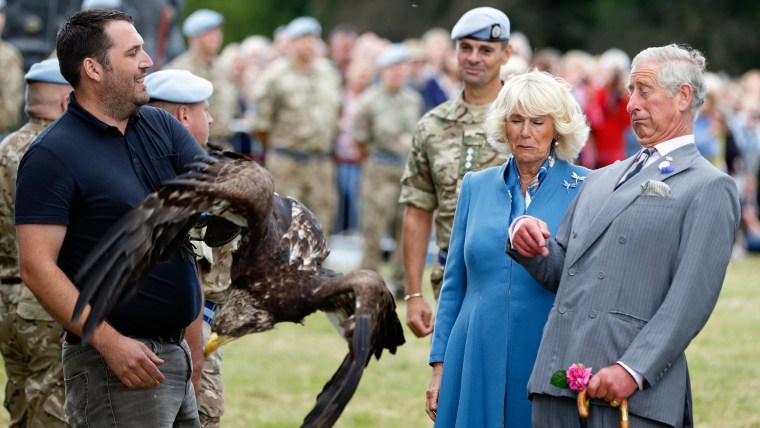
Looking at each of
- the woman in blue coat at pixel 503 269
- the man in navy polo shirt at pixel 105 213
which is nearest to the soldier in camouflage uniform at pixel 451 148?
the woman in blue coat at pixel 503 269

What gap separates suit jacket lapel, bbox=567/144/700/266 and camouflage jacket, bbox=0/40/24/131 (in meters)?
8.79

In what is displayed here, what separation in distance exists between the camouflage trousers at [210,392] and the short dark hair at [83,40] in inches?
66.8

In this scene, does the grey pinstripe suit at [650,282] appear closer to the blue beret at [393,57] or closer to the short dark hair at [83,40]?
the short dark hair at [83,40]

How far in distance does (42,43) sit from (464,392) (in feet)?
28.2

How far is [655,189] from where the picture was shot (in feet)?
14.7

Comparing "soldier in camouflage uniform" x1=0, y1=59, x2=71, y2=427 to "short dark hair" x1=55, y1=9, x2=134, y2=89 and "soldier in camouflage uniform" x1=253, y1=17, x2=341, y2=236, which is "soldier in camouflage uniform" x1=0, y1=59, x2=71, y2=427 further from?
"soldier in camouflage uniform" x1=253, y1=17, x2=341, y2=236

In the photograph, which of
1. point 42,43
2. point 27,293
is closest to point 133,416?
point 27,293

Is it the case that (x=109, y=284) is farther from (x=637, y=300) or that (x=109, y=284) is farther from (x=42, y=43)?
(x=42, y=43)

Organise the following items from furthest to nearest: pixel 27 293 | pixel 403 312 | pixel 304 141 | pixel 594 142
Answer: pixel 594 142 → pixel 304 141 → pixel 403 312 → pixel 27 293

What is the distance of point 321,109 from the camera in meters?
14.0

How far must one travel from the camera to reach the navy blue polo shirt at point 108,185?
15.1 ft

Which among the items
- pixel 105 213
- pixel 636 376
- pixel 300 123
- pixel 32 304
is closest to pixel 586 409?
pixel 636 376

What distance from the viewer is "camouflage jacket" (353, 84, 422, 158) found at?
14156 millimetres

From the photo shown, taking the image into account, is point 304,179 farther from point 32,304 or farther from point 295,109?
point 32,304
